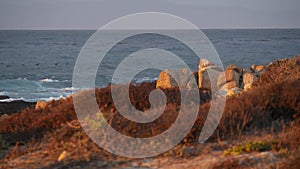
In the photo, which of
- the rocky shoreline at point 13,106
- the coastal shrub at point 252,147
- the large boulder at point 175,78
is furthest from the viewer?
the rocky shoreline at point 13,106

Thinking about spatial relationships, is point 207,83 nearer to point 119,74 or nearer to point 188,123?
point 188,123

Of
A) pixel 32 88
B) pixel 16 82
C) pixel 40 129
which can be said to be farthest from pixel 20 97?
pixel 40 129

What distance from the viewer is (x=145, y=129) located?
8.17 meters

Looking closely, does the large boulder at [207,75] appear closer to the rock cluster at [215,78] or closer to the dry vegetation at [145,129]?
the rock cluster at [215,78]

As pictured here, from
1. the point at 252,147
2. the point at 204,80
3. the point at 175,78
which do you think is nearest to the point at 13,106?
the point at 175,78

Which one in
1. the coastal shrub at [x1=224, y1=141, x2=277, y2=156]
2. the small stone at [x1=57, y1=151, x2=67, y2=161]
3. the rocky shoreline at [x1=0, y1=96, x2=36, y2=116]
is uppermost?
the rocky shoreline at [x1=0, y1=96, x2=36, y2=116]

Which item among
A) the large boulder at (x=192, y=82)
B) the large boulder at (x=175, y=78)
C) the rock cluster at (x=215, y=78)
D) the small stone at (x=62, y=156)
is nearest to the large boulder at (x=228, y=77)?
the rock cluster at (x=215, y=78)

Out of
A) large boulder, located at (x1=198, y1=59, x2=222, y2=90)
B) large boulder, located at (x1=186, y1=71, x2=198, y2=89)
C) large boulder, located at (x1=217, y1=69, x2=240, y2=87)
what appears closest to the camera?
large boulder, located at (x1=186, y1=71, x2=198, y2=89)

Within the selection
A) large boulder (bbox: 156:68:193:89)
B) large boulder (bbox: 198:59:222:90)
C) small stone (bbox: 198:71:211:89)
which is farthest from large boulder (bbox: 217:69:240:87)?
large boulder (bbox: 156:68:193:89)

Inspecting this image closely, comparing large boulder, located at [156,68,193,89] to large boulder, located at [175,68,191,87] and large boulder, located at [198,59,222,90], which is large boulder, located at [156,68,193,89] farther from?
large boulder, located at [198,59,222,90]

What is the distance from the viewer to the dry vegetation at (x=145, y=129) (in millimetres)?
7289

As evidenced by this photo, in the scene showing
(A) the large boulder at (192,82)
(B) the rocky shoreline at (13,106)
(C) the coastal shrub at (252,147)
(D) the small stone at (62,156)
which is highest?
(A) the large boulder at (192,82)

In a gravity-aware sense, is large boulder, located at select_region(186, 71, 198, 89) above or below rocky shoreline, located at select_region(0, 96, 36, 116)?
above

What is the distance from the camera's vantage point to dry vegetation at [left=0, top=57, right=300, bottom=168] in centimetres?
729
